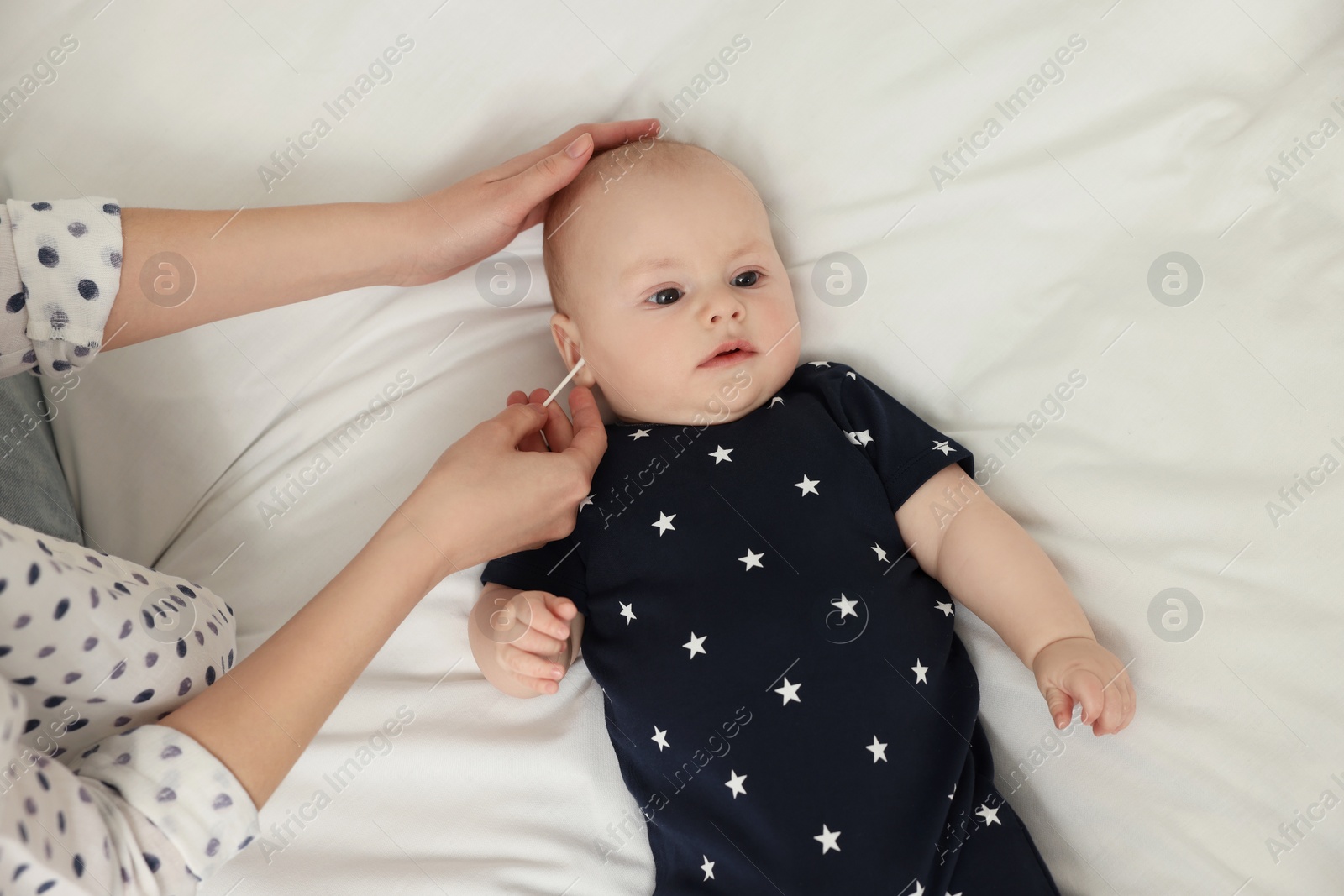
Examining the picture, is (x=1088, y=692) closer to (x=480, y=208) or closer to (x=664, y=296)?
(x=664, y=296)

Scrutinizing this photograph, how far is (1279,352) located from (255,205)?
1490mm

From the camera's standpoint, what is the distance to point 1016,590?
1.18 meters

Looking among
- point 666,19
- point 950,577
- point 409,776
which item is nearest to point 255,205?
point 666,19

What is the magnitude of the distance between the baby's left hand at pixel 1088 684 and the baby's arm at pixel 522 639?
578 millimetres

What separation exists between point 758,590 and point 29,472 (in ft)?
3.15

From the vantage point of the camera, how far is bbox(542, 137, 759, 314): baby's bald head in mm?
1354

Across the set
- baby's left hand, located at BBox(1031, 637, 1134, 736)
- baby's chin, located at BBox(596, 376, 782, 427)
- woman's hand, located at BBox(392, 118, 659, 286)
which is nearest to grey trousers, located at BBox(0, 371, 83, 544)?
woman's hand, located at BBox(392, 118, 659, 286)

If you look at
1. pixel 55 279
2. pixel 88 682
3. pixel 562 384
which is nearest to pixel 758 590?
pixel 562 384

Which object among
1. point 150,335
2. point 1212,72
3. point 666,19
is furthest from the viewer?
point 666,19

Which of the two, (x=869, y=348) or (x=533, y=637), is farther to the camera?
(x=869, y=348)

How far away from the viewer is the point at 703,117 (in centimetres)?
154

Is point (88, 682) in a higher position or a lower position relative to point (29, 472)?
higher

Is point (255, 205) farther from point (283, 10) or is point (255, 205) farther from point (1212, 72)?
point (1212, 72)

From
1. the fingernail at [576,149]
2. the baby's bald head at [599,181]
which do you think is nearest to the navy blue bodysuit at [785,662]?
the baby's bald head at [599,181]
